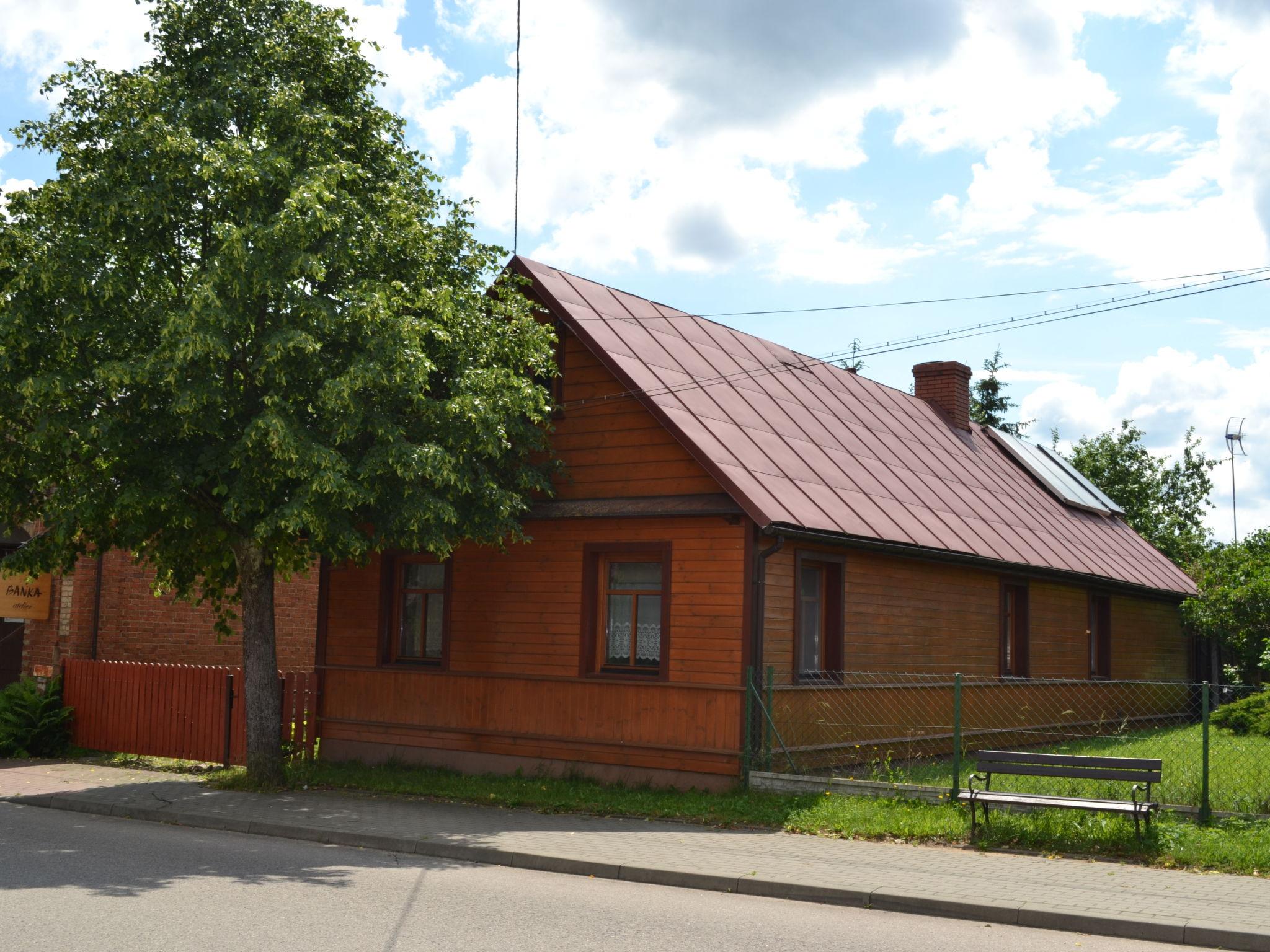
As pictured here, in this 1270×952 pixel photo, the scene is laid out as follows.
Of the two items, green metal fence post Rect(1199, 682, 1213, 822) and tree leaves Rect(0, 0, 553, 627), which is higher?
tree leaves Rect(0, 0, 553, 627)

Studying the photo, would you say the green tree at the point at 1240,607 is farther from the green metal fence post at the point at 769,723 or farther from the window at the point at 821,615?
the green metal fence post at the point at 769,723

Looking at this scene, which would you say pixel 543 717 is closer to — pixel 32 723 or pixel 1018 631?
pixel 32 723

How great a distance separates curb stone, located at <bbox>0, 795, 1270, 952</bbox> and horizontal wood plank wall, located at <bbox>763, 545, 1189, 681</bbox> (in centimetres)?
485

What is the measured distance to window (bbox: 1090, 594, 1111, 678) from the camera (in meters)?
24.9

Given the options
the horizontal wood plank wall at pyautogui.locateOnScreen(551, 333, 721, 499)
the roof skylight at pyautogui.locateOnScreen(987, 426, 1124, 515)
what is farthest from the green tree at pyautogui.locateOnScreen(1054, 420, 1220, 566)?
the horizontal wood plank wall at pyautogui.locateOnScreen(551, 333, 721, 499)

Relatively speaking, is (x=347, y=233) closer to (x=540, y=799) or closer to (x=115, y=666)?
(x=540, y=799)

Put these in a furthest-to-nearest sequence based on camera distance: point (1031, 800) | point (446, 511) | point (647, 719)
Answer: point (647, 719) → point (446, 511) → point (1031, 800)

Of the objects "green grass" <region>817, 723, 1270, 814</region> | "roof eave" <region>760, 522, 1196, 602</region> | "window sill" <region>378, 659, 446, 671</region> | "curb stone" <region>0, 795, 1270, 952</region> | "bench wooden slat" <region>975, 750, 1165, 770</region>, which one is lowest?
"curb stone" <region>0, 795, 1270, 952</region>

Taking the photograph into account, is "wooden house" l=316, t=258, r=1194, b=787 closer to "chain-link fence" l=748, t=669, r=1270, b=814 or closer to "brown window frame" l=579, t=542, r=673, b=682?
"brown window frame" l=579, t=542, r=673, b=682

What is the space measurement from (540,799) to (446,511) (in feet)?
11.0

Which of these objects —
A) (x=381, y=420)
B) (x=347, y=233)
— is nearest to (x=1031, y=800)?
(x=381, y=420)

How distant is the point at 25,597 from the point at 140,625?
7.05 ft

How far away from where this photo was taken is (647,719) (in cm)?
1529

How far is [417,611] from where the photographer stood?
18.3 metres
